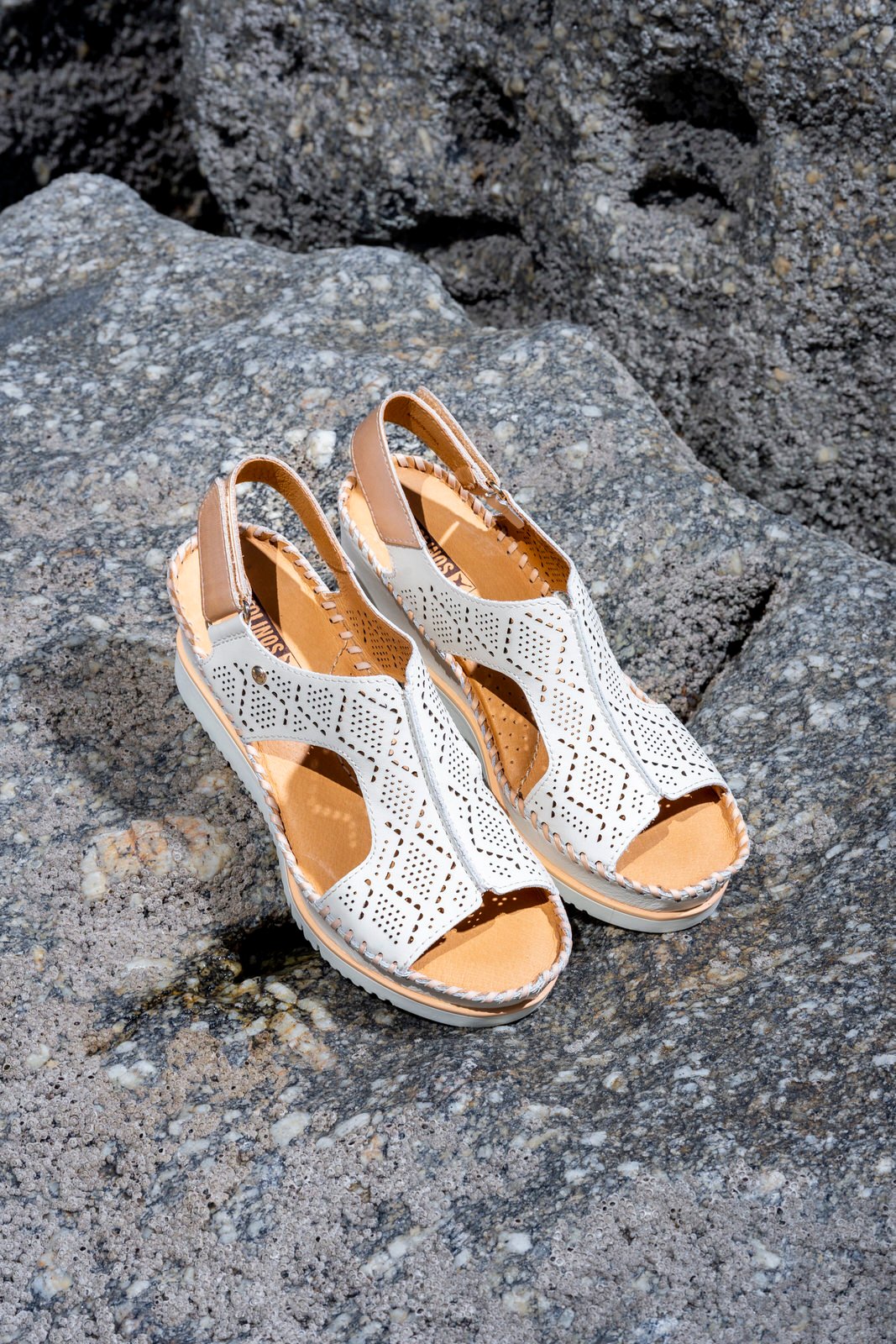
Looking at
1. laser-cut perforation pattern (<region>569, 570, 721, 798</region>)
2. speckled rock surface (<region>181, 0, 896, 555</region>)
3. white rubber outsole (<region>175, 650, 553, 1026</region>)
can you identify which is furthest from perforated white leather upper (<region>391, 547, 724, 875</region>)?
speckled rock surface (<region>181, 0, 896, 555</region>)

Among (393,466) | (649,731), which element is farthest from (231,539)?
(649,731)

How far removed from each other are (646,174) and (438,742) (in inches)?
59.7

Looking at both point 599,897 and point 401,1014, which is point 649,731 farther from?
point 401,1014

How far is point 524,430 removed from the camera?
222 centimetres

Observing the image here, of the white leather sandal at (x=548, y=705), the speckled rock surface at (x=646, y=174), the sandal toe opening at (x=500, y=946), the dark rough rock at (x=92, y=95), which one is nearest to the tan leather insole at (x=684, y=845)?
the white leather sandal at (x=548, y=705)

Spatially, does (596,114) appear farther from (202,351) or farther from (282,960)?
(282,960)

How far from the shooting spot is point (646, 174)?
2.41 m

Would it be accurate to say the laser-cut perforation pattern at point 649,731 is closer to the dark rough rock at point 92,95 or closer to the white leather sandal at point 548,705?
the white leather sandal at point 548,705

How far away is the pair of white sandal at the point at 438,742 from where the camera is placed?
4.82 feet

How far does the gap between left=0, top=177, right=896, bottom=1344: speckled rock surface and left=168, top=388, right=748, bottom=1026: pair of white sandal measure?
0.11 meters

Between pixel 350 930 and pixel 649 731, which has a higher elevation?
→ pixel 649 731

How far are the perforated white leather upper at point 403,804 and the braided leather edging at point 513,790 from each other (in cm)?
7

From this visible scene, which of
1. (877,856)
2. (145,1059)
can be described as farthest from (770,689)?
(145,1059)

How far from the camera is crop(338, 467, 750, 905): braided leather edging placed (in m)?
1.52
